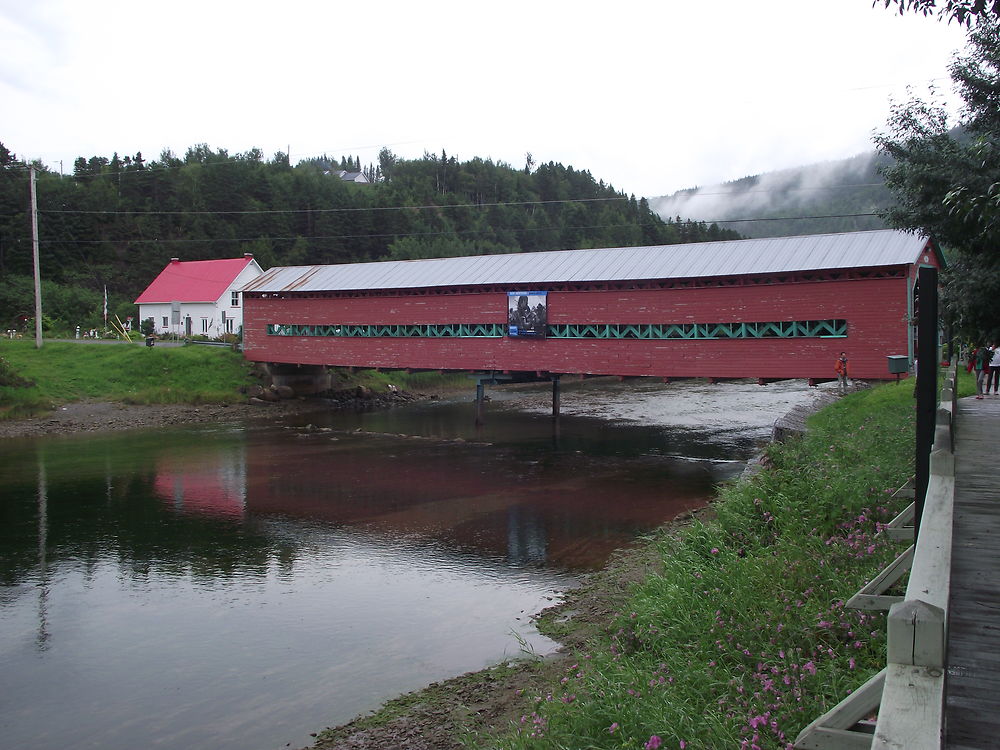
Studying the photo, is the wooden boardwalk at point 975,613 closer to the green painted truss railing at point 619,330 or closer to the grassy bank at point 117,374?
the green painted truss railing at point 619,330

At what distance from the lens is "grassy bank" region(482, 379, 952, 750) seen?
16.9ft

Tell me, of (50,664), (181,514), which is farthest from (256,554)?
(50,664)

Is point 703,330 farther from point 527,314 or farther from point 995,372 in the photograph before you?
point 995,372

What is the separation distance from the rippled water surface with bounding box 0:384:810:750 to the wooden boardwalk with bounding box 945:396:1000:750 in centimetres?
413

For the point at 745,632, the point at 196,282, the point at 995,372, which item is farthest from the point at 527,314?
the point at 196,282

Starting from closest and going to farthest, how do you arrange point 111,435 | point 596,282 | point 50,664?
point 50,664 < point 596,282 < point 111,435

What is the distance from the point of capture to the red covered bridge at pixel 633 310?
18797mm

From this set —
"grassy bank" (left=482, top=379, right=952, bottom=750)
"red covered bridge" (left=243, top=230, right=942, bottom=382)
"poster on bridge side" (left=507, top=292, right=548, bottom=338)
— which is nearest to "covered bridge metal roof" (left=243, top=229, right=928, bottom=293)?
"red covered bridge" (left=243, top=230, right=942, bottom=382)

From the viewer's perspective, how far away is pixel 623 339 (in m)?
22.2

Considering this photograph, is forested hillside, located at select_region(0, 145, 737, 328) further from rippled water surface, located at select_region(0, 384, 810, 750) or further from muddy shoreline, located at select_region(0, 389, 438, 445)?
rippled water surface, located at select_region(0, 384, 810, 750)

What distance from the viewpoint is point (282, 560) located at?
12094mm

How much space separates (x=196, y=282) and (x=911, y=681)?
45807mm

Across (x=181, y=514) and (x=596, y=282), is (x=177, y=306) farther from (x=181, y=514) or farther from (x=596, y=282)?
(x=181, y=514)

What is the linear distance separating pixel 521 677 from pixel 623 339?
15466 mm
